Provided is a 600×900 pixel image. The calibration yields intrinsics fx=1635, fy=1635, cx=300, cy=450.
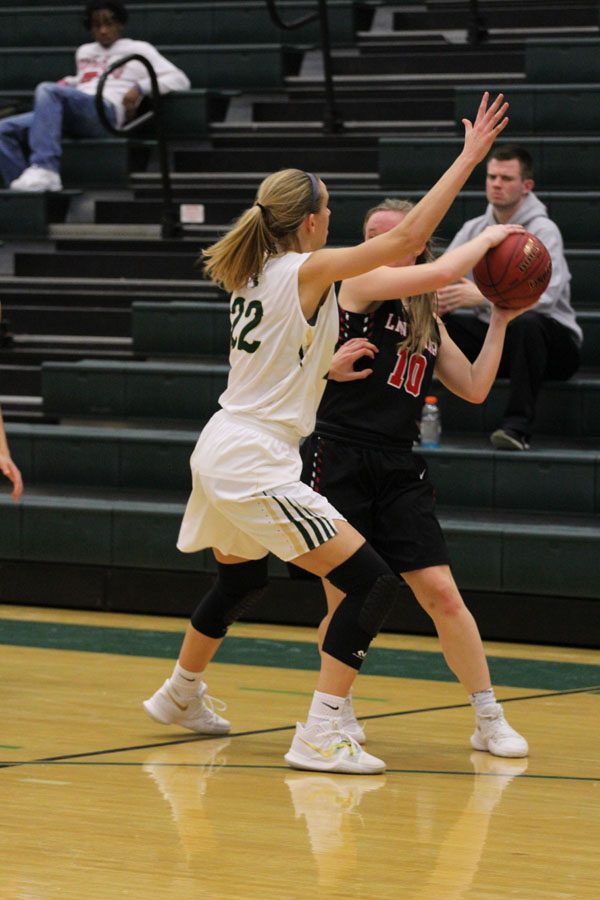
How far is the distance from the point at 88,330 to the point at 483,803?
5036mm

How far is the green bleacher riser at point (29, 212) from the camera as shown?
8.64m

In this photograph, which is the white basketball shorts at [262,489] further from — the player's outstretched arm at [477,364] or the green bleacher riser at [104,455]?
the green bleacher riser at [104,455]

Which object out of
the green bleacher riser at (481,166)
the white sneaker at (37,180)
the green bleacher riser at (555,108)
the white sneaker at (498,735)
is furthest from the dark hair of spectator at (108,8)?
the white sneaker at (498,735)

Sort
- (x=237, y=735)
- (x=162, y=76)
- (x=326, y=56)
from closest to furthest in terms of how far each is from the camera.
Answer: (x=237, y=735), (x=326, y=56), (x=162, y=76)

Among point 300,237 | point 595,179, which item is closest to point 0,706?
point 300,237

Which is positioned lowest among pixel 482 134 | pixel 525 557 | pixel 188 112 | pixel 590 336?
pixel 525 557

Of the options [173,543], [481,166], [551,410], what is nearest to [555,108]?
[481,166]

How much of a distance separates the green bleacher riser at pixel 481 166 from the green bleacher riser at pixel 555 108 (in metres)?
0.11

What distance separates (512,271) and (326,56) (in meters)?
4.73

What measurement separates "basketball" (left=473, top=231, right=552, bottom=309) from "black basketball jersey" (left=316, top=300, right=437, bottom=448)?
0.23 metres

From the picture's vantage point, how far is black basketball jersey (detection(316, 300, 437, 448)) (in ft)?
13.4

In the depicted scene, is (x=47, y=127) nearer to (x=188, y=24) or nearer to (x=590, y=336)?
(x=188, y=24)

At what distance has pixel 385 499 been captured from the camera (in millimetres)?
4070

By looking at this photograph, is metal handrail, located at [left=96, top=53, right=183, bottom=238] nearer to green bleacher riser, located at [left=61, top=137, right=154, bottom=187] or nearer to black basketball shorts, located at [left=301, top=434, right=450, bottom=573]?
→ green bleacher riser, located at [left=61, top=137, right=154, bottom=187]
